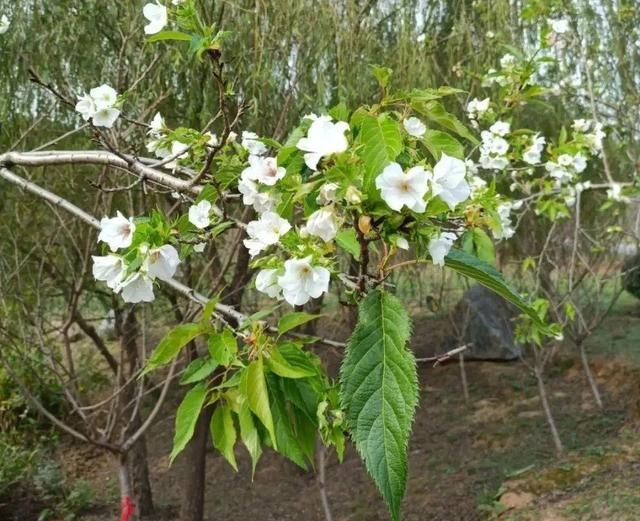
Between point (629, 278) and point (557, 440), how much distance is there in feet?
10.8

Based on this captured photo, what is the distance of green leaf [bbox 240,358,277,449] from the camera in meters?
0.84

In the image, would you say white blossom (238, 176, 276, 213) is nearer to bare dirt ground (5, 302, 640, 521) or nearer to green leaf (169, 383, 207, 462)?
green leaf (169, 383, 207, 462)

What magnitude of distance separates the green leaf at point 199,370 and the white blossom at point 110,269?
0.18 metres

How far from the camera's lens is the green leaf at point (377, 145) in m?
0.76

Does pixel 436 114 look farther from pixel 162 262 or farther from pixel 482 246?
pixel 162 262

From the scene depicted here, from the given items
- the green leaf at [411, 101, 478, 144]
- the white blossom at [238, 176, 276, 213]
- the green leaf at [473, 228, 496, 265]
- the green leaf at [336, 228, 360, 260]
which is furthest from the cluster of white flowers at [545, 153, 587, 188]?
the green leaf at [336, 228, 360, 260]

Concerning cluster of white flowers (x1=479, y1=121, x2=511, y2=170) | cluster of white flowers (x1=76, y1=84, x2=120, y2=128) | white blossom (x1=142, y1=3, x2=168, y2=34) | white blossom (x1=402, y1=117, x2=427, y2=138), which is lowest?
white blossom (x1=402, y1=117, x2=427, y2=138)

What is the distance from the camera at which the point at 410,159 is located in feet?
2.68

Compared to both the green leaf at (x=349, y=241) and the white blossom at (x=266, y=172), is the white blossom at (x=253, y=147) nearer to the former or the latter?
the white blossom at (x=266, y=172)

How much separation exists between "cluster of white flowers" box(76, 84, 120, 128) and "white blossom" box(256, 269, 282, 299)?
2.12 ft

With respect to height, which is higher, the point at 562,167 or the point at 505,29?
the point at 505,29

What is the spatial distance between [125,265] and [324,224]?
250mm

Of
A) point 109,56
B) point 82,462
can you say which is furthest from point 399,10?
point 82,462

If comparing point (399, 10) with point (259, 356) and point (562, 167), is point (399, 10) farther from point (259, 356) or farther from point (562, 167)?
point (259, 356)
